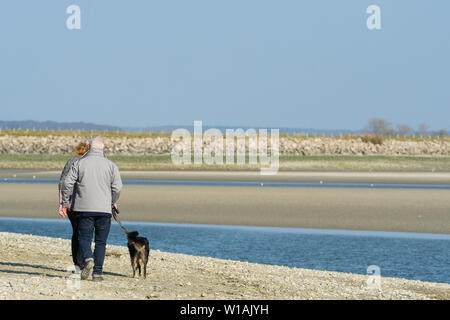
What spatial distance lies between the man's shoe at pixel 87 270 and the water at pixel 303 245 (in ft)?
20.8

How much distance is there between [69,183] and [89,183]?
0.93ft

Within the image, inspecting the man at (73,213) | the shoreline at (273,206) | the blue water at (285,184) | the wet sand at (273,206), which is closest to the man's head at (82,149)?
the man at (73,213)

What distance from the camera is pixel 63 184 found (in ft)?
37.2

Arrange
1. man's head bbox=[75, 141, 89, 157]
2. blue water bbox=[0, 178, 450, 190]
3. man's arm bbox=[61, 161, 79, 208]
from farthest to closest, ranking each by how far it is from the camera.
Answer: blue water bbox=[0, 178, 450, 190], man's head bbox=[75, 141, 89, 157], man's arm bbox=[61, 161, 79, 208]

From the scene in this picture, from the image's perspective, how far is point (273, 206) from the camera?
28.5 metres

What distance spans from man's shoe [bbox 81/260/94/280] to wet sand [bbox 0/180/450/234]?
12.9 m

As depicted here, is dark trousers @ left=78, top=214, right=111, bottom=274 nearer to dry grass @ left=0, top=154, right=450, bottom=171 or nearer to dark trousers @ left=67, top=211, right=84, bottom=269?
dark trousers @ left=67, top=211, right=84, bottom=269

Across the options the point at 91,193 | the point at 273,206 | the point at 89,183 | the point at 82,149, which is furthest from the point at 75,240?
the point at 273,206

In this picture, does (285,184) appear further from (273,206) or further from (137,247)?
(137,247)

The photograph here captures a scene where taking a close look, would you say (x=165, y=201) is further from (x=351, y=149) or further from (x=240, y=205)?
(x=351, y=149)

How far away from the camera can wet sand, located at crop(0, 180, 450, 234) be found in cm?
2462

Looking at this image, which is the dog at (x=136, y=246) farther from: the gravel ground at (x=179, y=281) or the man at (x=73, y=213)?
the man at (x=73, y=213)

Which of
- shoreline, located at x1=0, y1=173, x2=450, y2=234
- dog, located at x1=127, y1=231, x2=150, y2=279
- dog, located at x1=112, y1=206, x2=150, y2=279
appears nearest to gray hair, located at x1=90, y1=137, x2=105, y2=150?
dog, located at x1=112, y1=206, x2=150, y2=279

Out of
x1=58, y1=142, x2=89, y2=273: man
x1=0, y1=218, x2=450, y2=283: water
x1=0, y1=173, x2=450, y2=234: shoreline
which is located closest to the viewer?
x1=58, y1=142, x2=89, y2=273: man
